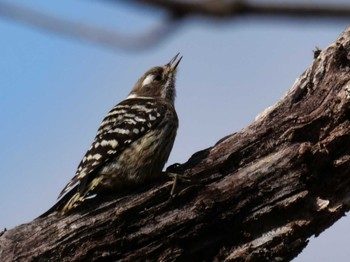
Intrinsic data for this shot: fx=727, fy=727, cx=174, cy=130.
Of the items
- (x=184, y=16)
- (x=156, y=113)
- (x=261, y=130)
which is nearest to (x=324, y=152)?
(x=261, y=130)

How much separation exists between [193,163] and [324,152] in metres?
0.96

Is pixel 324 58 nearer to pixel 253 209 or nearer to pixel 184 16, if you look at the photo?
pixel 253 209

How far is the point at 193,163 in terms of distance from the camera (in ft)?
17.7

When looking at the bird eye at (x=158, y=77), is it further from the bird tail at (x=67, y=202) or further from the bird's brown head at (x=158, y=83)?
the bird tail at (x=67, y=202)

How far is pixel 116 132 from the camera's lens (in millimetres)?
5551

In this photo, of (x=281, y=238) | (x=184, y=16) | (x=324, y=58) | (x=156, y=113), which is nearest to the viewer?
(x=184, y=16)

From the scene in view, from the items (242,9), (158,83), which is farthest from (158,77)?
(242,9)

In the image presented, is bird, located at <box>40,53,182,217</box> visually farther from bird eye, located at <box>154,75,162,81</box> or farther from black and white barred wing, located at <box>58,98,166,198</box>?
bird eye, located at <box>154,75,162,81</box>

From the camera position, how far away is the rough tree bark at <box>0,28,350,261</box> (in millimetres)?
4922

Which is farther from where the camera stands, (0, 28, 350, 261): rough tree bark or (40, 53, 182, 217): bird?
(40, 53, 182, 217): bird

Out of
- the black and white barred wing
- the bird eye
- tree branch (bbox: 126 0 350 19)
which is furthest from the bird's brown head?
tree branch (bbox: 126 0 350 19)

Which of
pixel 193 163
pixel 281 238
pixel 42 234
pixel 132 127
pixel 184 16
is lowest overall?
pixel 184 16

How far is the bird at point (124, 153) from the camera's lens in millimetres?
5266

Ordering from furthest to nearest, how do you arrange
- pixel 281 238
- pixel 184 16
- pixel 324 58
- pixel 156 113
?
pixel 156 113, pixel 324 58, pixel 281 238, pixel 184 16
